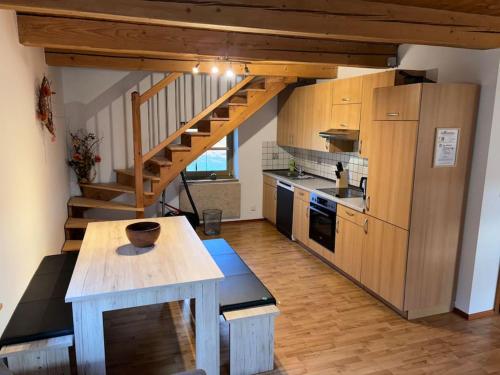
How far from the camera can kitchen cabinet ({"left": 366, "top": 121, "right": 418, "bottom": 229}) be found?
3084 millimetres

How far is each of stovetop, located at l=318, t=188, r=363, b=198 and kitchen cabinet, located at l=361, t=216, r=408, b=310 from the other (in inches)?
Result: 26.0

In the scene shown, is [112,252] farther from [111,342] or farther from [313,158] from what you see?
[313,158]


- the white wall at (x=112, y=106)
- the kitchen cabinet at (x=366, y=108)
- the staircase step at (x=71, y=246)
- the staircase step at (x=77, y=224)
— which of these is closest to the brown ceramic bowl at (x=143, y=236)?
the staircase step at (x=71, y=246)

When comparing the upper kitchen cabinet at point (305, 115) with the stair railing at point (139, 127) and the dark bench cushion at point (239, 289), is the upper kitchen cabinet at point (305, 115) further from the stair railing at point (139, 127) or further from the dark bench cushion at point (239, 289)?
the dark bench cushion at point (239, 289)

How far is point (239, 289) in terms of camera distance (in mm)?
2695

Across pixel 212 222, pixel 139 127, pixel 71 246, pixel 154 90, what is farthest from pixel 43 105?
pixel 212 222

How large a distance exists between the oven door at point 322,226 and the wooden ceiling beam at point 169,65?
63.8 inches

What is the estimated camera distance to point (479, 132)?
310 centimetres

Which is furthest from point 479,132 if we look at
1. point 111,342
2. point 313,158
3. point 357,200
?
point 111,342

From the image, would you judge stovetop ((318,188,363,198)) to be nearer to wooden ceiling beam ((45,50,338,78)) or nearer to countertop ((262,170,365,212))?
countertop ((262,170,365,212))

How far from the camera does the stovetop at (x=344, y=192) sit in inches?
167

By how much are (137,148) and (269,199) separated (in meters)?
2.41

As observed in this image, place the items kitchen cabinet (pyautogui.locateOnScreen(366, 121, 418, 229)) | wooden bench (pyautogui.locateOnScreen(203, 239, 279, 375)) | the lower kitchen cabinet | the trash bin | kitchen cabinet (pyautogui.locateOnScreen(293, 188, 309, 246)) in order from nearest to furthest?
wooden bench (pyautogui.locateOnScreen(203, 239, 279, 375))
kitchen cabinet (pyautogui.locateOnScreen(366, 121, 418, 229))
the lower kitchen cabinet
kitchen cabinet (pyautogui.locateOnScreen(293, 188, 309, 246))
the trash bin

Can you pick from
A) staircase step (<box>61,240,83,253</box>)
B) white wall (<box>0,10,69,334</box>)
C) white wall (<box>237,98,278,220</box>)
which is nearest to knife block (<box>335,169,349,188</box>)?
white wall (<box>237,98,278,220</box>)
